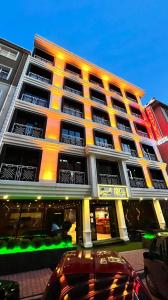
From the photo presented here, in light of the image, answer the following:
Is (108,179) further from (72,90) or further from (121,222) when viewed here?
(72,90)

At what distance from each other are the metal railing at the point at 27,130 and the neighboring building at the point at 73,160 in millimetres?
69

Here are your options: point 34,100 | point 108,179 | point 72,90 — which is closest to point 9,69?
point 34,100

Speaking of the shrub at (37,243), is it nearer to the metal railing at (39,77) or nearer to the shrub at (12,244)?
the shrub at (12,244)

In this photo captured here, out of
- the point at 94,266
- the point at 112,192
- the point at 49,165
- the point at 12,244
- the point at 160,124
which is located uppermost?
the point at 160,124

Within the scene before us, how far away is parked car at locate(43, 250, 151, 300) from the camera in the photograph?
1.88m

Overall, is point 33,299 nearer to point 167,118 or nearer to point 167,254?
point 167,254

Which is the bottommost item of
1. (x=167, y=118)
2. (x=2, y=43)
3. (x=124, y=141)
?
(x=124, y=141)

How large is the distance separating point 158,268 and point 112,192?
698cm

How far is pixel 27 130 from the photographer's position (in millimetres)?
11398

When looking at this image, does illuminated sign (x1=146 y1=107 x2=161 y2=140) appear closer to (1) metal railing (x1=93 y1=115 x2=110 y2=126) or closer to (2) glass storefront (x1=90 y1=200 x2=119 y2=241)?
(1) metal railing (x1=93 y1=115 x2=110 y2=126)

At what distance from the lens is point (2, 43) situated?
14648 mm

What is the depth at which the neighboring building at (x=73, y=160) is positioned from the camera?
9.70 metres

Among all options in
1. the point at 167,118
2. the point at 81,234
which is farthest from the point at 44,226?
the point at 167,118

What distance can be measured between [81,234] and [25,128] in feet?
28.5
